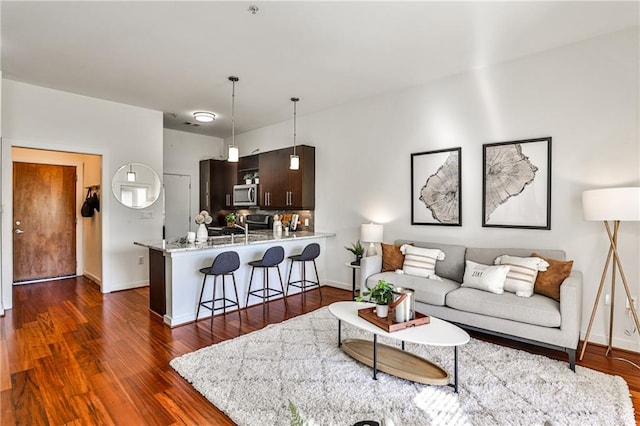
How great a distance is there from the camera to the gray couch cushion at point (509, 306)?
283 cm

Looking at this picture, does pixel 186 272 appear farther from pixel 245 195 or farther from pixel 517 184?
pixel 517 184

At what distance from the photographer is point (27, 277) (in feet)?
19.0

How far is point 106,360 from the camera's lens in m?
2.92

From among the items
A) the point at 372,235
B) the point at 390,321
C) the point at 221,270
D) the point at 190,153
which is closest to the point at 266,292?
the point at 221,270

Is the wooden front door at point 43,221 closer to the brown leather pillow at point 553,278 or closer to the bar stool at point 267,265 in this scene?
the bar stool at point 267,265

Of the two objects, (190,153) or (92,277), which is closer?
(92,277)

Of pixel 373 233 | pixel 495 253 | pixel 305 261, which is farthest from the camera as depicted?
pixel 305 261

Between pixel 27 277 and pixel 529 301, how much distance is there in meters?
7.57

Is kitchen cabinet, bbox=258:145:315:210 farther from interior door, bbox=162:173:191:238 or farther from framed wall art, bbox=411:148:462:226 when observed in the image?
interior door, bbox=162:173:191:238

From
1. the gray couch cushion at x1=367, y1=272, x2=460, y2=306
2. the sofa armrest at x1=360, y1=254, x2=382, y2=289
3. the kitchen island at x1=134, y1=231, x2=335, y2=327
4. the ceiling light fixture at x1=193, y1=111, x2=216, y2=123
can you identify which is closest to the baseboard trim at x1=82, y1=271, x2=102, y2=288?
the kitchen island at x1=134, y1=231, x2=335, y2=327

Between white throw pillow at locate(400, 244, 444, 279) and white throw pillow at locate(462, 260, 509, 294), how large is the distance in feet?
1.47

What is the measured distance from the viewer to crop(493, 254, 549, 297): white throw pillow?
3150 mm

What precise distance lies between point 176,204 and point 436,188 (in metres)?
5.51

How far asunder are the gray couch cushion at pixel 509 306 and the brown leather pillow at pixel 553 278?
69 millimetres
